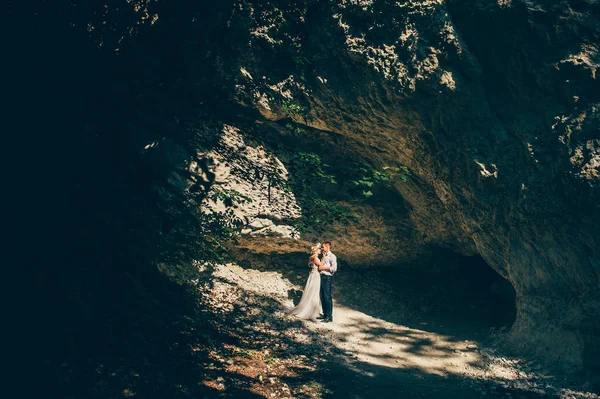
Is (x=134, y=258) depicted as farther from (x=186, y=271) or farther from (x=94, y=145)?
(x=186, y=271)

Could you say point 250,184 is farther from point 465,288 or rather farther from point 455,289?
point 465,288

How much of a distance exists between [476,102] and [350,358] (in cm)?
496

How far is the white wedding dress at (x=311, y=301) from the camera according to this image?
818 cm

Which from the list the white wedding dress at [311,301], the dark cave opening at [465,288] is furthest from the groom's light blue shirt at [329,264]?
the dark cave opening at [465,288]

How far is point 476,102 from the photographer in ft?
22.9

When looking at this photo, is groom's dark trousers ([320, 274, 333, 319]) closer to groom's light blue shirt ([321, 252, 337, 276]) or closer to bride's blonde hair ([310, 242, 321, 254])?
groom's light blue shirt ([321, 252, 337, 276])

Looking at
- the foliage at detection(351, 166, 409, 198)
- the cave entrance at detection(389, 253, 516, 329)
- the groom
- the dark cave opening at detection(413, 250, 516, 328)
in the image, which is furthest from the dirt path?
the foliage at detection(351, 166, 409, 198)

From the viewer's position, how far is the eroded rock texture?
606cm

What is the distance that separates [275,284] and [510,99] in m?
6.36

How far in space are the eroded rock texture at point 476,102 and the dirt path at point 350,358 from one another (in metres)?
1.00

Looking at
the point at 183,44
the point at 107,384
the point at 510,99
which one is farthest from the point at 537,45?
the point at 107,384

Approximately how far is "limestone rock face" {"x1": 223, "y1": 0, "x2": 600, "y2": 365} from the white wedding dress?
3.18 m

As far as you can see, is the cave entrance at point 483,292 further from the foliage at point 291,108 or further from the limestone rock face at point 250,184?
the foliage at point 291,108

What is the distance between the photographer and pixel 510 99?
6910 mm
